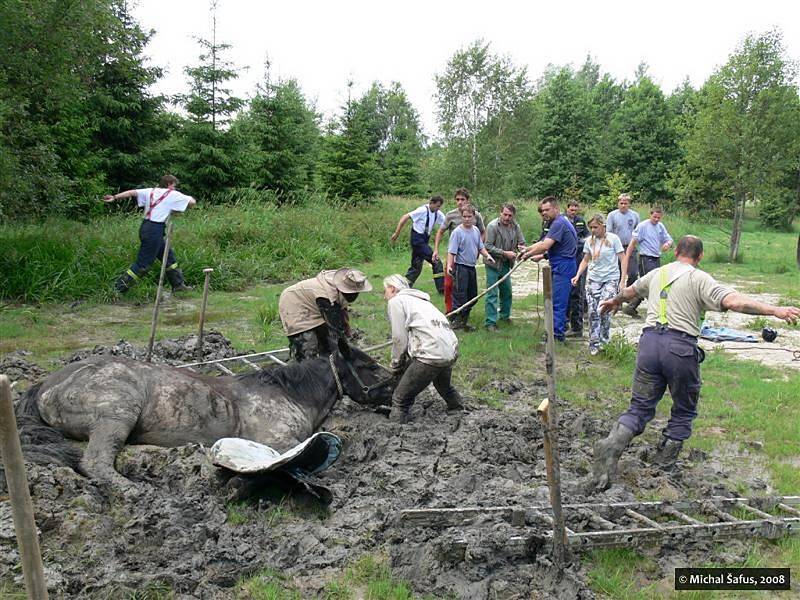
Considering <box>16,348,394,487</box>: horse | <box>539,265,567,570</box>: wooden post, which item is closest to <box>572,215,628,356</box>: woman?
<box>16,348,394,487</box>: horse

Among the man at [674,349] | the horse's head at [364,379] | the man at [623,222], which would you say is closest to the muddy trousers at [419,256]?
the man at [623,222]

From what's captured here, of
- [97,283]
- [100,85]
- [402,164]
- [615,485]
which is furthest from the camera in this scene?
[402,164]

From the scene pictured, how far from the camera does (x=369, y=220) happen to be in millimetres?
22625

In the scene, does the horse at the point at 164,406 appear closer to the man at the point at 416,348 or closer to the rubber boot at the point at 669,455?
the man at the point at 416,348

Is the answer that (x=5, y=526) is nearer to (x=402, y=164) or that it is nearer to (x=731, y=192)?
(x=731, y=192)

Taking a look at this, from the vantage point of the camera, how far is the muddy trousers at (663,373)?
18.0 feet

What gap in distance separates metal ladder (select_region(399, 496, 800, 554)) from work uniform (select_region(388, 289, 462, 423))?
222 centimetres

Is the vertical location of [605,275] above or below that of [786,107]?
below

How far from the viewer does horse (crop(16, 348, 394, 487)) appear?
5.28 metres

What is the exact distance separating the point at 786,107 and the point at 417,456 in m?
20.5

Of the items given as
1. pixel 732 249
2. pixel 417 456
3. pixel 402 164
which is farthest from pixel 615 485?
pixel 402 164

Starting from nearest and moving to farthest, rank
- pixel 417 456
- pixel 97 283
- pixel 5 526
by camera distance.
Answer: pixel 5 526 < pixel 417 456 < pixel 97 283

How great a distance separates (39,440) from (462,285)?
7097 mm

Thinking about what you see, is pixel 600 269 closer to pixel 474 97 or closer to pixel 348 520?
Result: pixel 348 520
